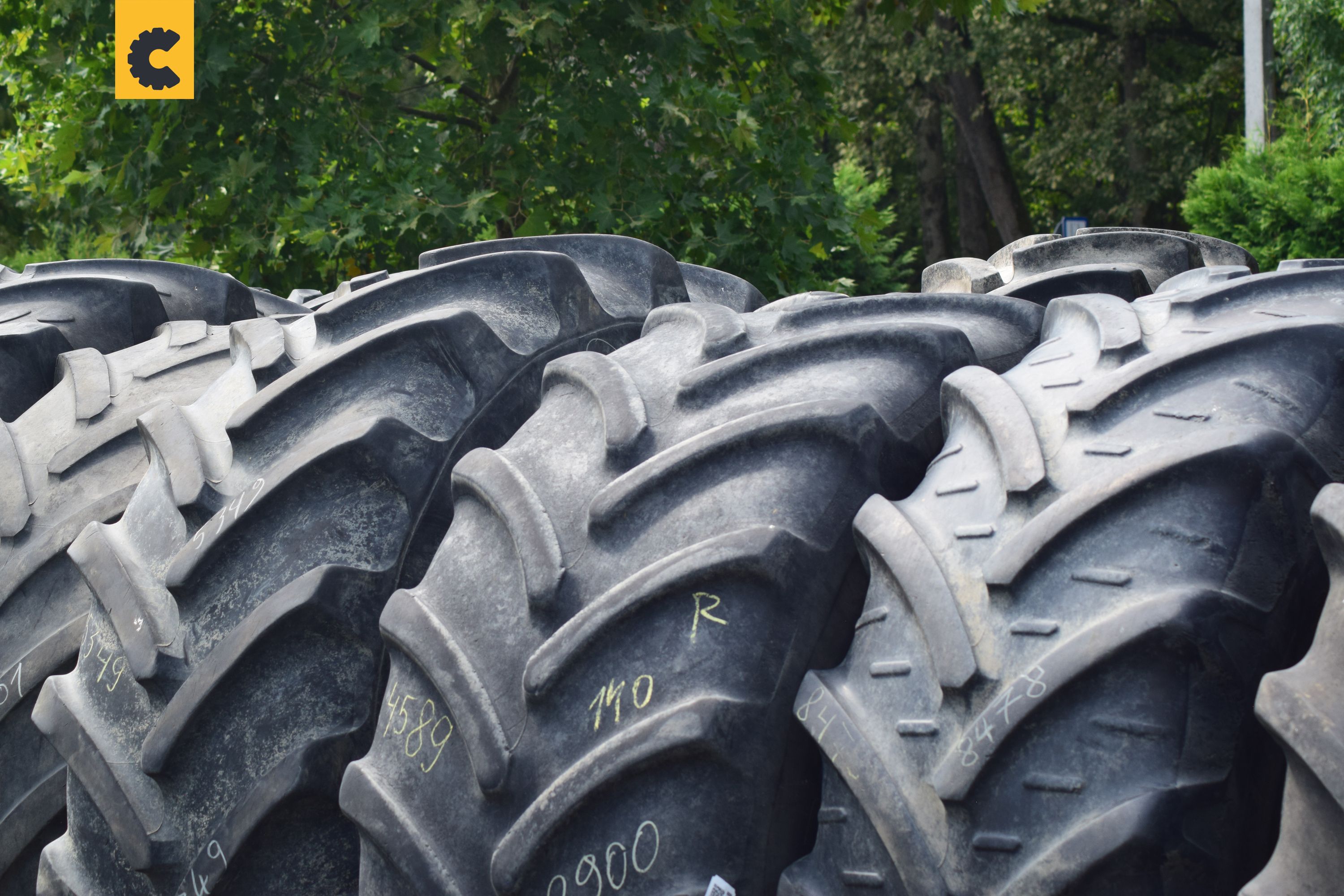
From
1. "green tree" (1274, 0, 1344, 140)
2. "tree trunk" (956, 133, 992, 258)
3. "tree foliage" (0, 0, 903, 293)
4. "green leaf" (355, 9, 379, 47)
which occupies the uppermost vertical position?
"green tree" (1274, 0, 1344, 140)

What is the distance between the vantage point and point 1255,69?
50.8 ft

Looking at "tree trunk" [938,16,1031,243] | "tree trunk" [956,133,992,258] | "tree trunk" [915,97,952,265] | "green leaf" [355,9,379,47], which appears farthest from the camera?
"tree trunk" [956,133,992,258]

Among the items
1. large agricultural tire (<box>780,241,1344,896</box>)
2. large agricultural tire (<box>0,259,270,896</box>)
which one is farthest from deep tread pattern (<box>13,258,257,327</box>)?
large agricultural tire (<box>780,241,1344,896</box>)

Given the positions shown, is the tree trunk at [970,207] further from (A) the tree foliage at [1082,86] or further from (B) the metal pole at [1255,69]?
(B) the metal pole at [1255,69]

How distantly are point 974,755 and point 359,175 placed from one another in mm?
4237

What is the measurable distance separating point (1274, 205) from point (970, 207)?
9.09 metres

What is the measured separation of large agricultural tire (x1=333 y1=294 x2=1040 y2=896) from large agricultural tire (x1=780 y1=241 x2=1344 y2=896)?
2.3 inches

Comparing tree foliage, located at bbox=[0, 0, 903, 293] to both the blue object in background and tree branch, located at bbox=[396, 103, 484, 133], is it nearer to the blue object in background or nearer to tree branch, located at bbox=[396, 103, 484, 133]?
tree branch, located at bbox=[396, 103, 484, 133]

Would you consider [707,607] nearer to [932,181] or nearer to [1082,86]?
[932,181]

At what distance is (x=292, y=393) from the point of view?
1381 mm

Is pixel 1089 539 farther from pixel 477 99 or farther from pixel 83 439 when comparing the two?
pixel 477 99

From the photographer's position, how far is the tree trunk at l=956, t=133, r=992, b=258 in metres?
21.0

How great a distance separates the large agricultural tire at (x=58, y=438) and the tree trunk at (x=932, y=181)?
19.6 m

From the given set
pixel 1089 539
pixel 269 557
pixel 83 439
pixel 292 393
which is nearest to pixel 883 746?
pixel 1089 539
